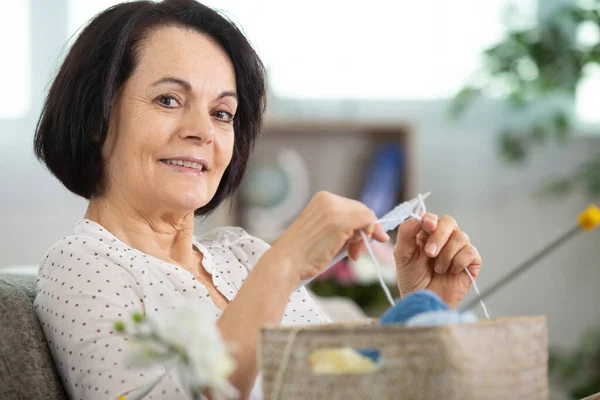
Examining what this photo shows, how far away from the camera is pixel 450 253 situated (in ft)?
4.37

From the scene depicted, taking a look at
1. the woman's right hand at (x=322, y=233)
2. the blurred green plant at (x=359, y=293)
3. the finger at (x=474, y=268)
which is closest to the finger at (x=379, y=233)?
the woman's right hand at (x=322, y=233)

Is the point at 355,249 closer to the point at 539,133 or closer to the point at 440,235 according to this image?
the point at 440,235

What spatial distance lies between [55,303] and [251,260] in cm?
52

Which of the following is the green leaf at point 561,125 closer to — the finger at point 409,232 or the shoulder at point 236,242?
the shoulder at point 236,242

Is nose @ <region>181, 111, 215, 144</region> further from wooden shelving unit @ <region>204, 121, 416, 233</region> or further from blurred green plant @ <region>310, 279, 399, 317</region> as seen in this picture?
wooden shelving unit @ <region>204, 121, 416, 233</region>

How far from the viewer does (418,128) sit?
4.14 meters

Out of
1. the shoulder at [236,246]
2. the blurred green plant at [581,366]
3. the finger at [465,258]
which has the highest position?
the finger at [465,258]

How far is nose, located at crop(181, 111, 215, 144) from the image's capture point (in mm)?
1411

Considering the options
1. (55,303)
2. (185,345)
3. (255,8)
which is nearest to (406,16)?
(255,8)

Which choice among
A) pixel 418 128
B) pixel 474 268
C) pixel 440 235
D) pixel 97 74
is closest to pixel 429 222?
pixel 440 235

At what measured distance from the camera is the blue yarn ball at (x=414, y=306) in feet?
3.02

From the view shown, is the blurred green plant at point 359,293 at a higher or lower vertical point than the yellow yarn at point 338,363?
lower

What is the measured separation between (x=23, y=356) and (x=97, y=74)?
1.58ft

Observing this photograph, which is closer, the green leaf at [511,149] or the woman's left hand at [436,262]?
the woman's left hand at [436,262]
